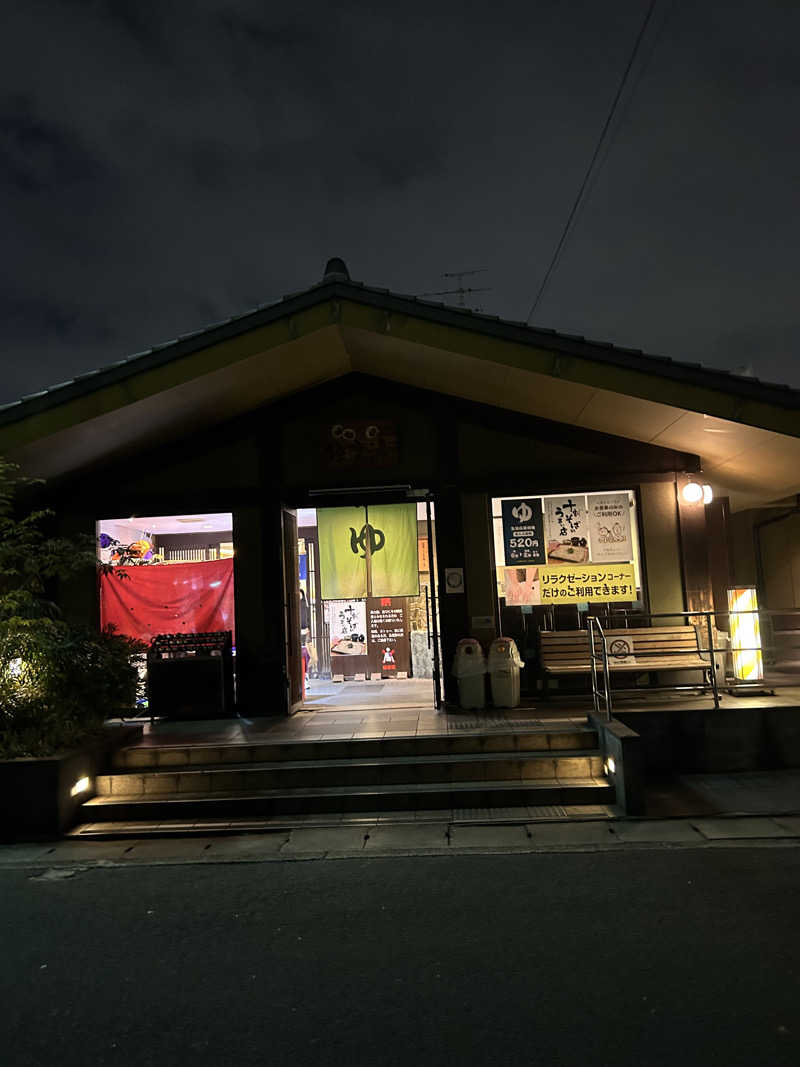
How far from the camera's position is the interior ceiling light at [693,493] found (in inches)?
375

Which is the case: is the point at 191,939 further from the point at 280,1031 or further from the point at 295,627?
the point at 295,627

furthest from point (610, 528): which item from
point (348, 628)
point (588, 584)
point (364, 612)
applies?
point (348, 628)

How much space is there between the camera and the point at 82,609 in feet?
32.8

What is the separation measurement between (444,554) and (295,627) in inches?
93.8

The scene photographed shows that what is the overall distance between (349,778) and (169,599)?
4536 mm

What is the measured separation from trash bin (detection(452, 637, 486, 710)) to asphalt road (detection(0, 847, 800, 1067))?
3.61m

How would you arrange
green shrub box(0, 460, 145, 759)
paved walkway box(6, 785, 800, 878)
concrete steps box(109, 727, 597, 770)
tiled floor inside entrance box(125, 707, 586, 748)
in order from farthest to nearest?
tiled floor inside entrance box(125, 707, 586, 748) < concrete steps box(109, 727, 597, 770) < green shrub box(0, 460, 145, 759) < paved walkway box(6, 785, 800, 878)

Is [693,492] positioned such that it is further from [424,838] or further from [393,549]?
[424,838]

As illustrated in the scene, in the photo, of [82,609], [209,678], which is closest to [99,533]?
[82,609]

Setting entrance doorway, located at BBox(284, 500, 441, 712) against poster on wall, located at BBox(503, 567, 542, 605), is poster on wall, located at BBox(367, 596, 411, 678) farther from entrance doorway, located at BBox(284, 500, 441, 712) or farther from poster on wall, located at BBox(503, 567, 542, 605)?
poster on wall, located at BBox(503, 567, 542, 605)

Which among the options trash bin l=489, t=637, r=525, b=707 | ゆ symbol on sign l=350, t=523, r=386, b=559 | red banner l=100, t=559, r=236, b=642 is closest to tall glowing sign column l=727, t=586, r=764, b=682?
trash bin l=489, t=637, r=525, b=707

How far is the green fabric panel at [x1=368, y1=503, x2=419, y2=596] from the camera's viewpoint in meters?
10.2

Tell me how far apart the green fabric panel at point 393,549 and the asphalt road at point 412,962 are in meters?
5.11

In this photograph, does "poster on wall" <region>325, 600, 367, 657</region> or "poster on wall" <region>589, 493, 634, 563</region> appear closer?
"poster on wall" <region>589, 493, 634, 563</region>
